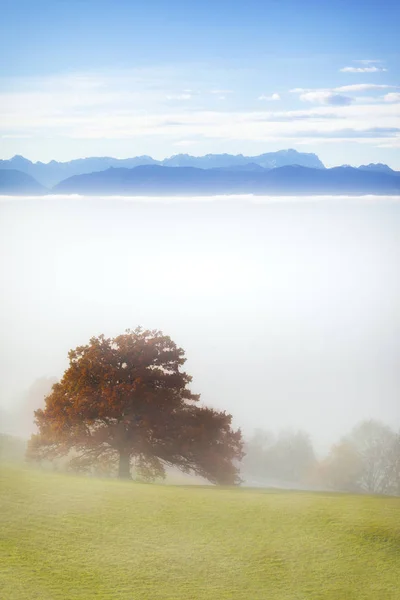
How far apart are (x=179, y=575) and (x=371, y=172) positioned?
541 ft

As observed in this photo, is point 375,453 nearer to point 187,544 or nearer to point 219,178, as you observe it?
point 187,544

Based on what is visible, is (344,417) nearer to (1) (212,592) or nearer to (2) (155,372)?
(2) (155,372)

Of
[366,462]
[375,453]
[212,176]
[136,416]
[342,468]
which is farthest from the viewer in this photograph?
[212,176]

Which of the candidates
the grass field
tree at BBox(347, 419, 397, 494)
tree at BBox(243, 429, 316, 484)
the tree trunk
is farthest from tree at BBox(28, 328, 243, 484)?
tree at BBox(243, 429, 316, 484)

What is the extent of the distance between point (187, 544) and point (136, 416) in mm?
9646

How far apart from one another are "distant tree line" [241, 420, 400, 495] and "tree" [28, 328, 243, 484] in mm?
16333

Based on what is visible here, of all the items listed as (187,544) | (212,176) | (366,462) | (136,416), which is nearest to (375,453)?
(366,462)

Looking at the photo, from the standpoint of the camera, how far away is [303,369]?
398ft

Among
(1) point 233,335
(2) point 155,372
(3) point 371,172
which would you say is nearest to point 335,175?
(3) point 371,172

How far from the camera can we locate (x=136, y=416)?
25031 mm

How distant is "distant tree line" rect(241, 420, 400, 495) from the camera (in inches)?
1646

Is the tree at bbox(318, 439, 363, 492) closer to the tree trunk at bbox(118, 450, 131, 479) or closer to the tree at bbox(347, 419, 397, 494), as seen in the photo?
the tree at bbox(347, 419, 397, 494)

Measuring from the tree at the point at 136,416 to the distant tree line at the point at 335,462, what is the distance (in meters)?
16.3

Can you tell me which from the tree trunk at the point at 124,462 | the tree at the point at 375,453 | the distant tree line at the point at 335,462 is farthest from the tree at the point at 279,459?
the tree trunk at the point at 124,462
